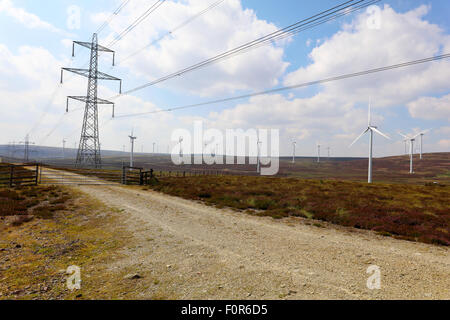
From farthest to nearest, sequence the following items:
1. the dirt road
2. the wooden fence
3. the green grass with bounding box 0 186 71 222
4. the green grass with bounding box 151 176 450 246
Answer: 1. the wooden fence
2. the green grass with bounding box 0 186 71 222
3. the green grass with bounding box 151 176 450 246
4. the dirt road

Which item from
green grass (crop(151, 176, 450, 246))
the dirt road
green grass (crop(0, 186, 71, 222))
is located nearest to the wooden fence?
green grass (crop(0, 186, 71, 222))

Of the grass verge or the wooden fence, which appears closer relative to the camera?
the grass verge

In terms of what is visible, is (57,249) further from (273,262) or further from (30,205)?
(30,205)

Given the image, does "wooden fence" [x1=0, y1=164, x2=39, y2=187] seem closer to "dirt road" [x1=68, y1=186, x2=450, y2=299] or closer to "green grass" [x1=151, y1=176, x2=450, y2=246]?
"green grass" [x1=151, y1=176, x2=450, y2=246]

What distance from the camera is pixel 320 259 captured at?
7.10 metres

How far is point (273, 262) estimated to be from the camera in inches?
264

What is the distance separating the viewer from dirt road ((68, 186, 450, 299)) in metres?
5.10

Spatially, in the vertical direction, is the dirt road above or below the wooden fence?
below

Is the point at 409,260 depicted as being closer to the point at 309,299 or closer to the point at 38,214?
the point at 309,299

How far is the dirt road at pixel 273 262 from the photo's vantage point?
16.7 feet

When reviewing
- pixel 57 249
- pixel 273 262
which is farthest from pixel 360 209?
pixel 57 249

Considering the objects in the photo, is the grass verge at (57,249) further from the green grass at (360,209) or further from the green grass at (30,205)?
the green grass at (360,209)

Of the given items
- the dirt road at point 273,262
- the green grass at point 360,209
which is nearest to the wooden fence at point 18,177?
the green grass at point 360,209

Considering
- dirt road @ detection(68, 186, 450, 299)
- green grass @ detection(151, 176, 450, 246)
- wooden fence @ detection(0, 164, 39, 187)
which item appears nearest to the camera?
dirt road @ detection(68, 186, 450, 299)
